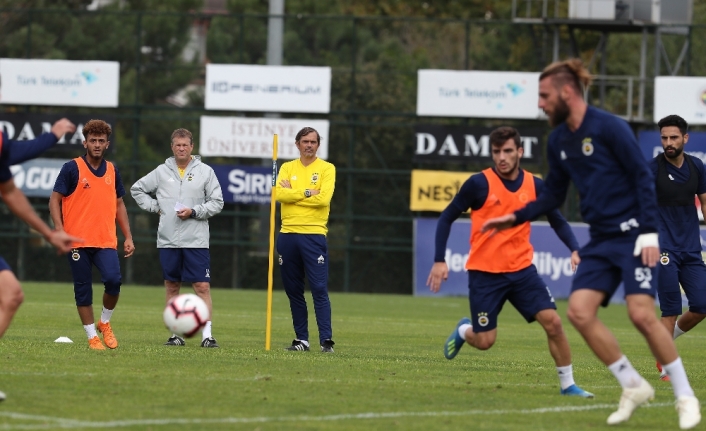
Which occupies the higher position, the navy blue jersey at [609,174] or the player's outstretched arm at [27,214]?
the navy blue jersey at [609,174]

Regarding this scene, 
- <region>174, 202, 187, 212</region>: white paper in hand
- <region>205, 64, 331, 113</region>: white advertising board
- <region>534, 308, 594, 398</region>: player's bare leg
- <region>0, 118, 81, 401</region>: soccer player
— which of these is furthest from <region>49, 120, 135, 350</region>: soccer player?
<region>205, 64, 331, 113</region>: white advertising board

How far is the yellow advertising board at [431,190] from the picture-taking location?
2883 cm

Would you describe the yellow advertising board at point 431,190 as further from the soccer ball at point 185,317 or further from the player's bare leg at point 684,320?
the soccer ball at point 185,317

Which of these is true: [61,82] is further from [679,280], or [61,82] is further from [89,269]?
[679,280]

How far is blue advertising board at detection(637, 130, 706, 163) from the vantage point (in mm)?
28094

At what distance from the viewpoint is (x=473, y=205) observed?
9422 mm

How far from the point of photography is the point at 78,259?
11.9 metres

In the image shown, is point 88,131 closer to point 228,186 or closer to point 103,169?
point 103,169

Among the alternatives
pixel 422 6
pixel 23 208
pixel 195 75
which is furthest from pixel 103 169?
pixel 422 6

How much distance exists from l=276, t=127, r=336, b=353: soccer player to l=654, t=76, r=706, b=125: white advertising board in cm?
1735

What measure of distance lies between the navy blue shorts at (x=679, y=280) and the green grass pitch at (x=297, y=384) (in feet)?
2.10

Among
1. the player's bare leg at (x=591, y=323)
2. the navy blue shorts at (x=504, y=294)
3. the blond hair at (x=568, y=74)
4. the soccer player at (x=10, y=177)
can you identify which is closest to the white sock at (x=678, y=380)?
the player's bare leg at (x=591, y=323)

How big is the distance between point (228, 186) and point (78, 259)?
56.4 feet

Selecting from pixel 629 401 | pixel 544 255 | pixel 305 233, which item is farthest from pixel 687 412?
pixel 544 255
